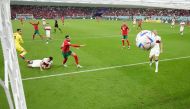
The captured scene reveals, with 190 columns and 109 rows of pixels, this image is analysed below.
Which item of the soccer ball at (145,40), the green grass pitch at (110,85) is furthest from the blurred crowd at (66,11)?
the soccer ball at (145,40)

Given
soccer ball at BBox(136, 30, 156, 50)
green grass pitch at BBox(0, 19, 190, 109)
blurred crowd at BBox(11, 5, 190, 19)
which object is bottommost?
green grass pitch at BBox(0, 19, 190, 109)

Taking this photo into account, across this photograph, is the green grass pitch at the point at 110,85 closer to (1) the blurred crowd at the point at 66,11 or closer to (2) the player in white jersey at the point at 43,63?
(2) the player in white jersey at the point at 43,63

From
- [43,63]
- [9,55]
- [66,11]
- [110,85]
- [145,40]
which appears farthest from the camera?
[66,11]

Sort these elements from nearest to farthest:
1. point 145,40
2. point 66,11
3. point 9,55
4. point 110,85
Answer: point 9,55 → point 145,40 → point 110,85 → point 66,11

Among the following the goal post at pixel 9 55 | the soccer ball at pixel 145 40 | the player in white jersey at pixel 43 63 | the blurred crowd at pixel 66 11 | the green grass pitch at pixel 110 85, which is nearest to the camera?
the goal post at pixel 9 55

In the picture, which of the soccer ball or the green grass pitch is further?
the soccer ball

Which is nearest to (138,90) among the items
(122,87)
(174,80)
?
(122,87)

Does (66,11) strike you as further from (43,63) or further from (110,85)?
(110,85)

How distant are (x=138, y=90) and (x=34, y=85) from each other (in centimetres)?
445

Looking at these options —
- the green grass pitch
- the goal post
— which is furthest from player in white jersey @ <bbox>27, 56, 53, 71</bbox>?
the goal post

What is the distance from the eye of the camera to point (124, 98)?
9.55 meters

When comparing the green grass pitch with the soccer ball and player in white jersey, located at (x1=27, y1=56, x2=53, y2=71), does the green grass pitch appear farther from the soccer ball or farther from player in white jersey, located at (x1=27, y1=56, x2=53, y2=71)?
the soccer ball

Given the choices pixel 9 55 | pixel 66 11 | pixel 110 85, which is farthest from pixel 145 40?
pixel 66 11

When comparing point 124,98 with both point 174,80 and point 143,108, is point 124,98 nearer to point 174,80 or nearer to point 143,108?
point 143,108
